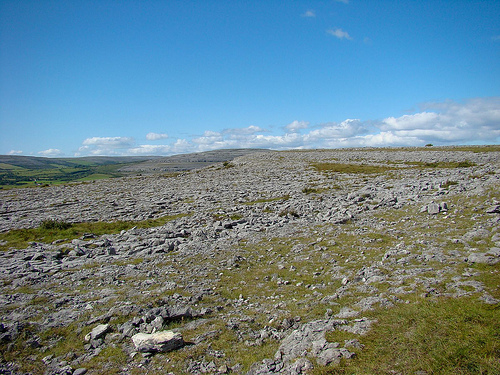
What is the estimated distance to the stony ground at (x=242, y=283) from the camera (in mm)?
7586

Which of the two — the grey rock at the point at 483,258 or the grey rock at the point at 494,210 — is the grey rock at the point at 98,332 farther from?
the grey rock at the point at 494,210

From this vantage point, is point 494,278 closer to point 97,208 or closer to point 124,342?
point 124,342

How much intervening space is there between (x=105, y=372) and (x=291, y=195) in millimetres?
25671

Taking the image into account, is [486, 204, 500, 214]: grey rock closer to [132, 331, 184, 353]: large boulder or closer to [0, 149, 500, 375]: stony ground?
[0, 149, 500, 375]: stony ground

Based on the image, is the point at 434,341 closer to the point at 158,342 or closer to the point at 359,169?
the point at 158,342

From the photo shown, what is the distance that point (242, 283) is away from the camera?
1203 centimetres

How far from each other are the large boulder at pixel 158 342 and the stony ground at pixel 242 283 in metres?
0.19

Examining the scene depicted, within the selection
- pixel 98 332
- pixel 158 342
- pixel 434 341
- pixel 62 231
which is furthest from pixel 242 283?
pixel 62 231

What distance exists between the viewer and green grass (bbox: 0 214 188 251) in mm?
20594

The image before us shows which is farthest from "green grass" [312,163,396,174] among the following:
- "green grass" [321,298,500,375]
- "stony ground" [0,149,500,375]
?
"green grass" [321,298,500,375]

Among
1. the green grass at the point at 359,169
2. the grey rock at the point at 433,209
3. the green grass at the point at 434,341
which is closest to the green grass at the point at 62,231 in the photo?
the green grass at the point at 434,341

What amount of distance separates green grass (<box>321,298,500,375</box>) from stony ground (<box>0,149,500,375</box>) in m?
0.44

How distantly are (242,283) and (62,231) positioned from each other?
59.3 ft

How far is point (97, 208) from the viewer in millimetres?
31469
